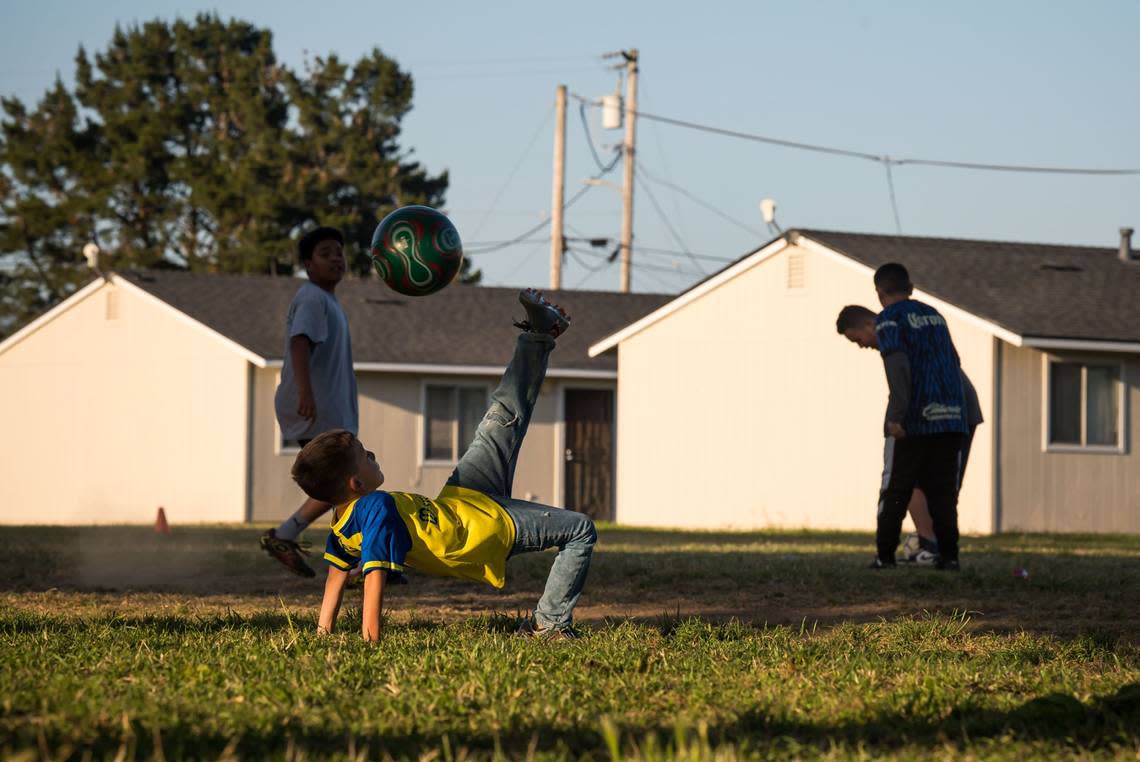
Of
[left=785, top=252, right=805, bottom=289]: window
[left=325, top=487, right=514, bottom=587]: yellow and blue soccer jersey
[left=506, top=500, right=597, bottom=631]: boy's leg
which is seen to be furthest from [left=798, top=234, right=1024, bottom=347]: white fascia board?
[left=325, top=487, right=514, bottom=587]: yellow and blue soccer jersey

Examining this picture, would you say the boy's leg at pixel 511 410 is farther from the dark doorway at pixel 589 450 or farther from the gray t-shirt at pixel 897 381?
the dark doorway at pixel 589 450

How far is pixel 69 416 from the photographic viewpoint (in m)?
29.1

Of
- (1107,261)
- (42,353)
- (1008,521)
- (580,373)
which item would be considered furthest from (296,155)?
(1008,521)

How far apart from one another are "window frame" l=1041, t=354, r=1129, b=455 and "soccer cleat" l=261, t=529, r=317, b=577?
48.7 ft

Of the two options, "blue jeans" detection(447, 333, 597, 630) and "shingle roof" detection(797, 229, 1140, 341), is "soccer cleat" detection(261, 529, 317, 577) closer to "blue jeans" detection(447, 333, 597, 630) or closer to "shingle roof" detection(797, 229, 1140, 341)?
"blue jeans" detection(447, 333, 597, 630)

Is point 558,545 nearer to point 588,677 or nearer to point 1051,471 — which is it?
point 588,677

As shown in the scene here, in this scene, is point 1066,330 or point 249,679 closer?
point 249,679

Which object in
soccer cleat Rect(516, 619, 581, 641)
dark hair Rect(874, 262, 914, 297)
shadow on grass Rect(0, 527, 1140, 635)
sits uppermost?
dark hair Rect(874, 262, 914, 297)

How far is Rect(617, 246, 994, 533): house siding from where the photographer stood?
2212 centimetres

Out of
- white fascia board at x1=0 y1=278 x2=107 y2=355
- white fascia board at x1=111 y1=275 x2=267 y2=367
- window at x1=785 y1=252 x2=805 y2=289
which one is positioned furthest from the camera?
white fascia board at x1=0 y1=278 x2=107 y2=355

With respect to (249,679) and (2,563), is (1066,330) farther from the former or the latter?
(249,679)

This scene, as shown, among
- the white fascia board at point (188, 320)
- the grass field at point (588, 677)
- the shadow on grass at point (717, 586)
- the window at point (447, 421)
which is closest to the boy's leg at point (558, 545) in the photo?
the grass field at point (588, 677)

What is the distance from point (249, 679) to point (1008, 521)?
1762 cm

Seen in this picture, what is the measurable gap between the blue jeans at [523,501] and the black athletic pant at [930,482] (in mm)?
4002
